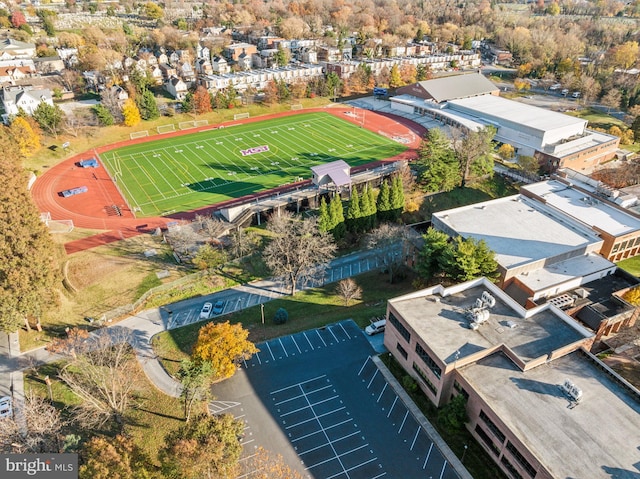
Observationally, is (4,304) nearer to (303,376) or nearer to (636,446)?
(303,376)

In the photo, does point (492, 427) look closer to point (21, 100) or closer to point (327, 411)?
point (327, 411)

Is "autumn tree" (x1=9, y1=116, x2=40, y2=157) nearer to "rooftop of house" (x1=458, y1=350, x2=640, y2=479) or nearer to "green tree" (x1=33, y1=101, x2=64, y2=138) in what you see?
"green tree" (x1=33, y1=101, x2=64, y2=138)

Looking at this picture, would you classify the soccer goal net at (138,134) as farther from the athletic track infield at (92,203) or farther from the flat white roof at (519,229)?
the flat white roof at (519,229)

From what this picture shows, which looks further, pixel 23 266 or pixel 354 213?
pixel 354 213

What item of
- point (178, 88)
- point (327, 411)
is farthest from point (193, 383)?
point (178, 88)

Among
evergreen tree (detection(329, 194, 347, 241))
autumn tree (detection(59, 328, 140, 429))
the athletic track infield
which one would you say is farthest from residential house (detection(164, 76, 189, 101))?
autumn tree (detection(59, 328, 140, 429))

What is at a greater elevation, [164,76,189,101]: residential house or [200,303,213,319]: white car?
[164,76,189,101]: residential house

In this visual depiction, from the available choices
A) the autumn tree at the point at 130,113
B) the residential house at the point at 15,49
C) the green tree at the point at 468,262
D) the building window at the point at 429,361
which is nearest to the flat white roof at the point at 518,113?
the green tree at the point at 468,262
